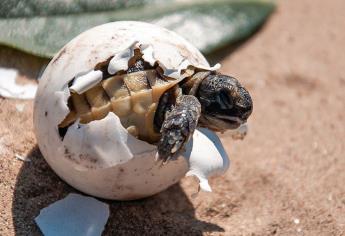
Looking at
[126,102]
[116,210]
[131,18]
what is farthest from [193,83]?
[131,18]

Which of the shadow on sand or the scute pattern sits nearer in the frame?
the scute pattern

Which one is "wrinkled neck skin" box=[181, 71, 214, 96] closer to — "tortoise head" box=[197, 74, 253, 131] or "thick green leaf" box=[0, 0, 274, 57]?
"tortoise head" box=[197, 74, 253, 131]

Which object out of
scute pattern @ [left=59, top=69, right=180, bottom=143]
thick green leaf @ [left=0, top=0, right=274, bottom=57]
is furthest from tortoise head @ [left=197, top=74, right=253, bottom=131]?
thick green leaf @ [left=0, top=0, right=274, bottom=57]

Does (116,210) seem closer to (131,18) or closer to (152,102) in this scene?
(152,102)

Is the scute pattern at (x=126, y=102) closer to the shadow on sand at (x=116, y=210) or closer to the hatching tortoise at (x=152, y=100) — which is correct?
the hatching tortoise at (x=152, y=100)

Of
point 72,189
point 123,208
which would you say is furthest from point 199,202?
point 72,189

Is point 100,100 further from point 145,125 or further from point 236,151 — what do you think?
point 236,151
